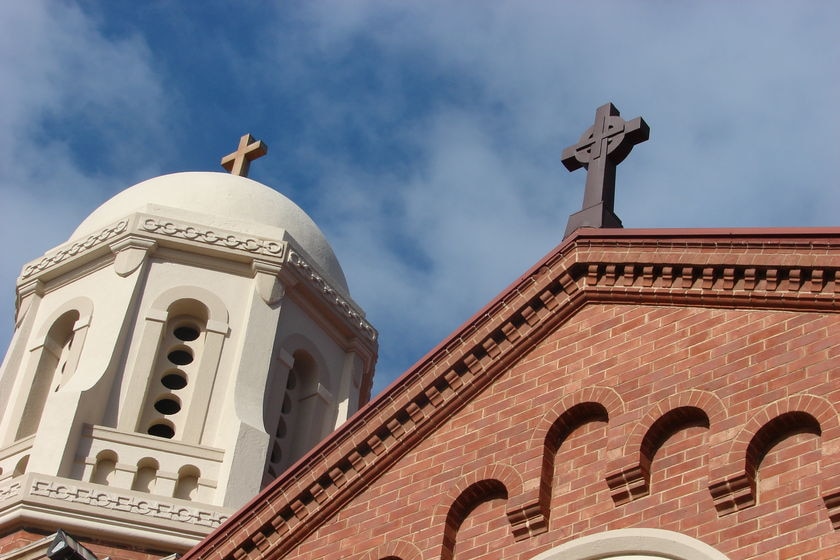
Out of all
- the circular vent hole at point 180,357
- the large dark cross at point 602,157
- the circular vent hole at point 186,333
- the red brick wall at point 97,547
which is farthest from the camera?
the circular vent hole at point 186,333

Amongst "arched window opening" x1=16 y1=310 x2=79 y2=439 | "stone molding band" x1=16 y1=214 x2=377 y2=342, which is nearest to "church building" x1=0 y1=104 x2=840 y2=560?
"arched window opening" x1=16 y1=310 x2=79 y2=439

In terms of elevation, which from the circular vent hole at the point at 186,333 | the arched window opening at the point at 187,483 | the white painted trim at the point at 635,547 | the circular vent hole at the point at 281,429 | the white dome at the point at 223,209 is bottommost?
the white painted trim at the point at 635,547

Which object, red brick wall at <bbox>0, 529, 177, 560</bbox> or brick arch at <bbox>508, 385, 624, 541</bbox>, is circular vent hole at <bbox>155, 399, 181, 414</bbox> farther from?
brick arch at <bbox>508, 385, 624, 541</bbox>

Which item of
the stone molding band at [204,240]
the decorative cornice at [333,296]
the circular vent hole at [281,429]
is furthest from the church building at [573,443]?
the decorative cornice at [333,296]

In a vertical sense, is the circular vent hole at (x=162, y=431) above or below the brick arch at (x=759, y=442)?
above

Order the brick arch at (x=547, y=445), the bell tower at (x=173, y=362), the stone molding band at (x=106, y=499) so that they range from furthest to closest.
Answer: the bell tower at (x=173, y=362), the stone molding band at (x=106, y=499), the brick arch at (x=547, y=445)

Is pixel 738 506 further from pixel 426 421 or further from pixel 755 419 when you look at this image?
pixel 426 421

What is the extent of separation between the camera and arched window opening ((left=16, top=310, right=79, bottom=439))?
24.7 meters

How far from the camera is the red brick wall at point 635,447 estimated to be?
12.8m

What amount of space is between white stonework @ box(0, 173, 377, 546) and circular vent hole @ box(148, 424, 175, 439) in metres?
0.02

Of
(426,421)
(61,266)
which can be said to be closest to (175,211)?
(61,266)

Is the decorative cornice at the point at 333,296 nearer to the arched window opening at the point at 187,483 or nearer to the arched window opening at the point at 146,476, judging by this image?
the arched window opening at the point at 187,483

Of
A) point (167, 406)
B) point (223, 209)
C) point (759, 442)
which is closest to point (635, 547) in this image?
point (759, 442)

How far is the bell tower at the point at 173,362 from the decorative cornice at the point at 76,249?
0.03 metres
